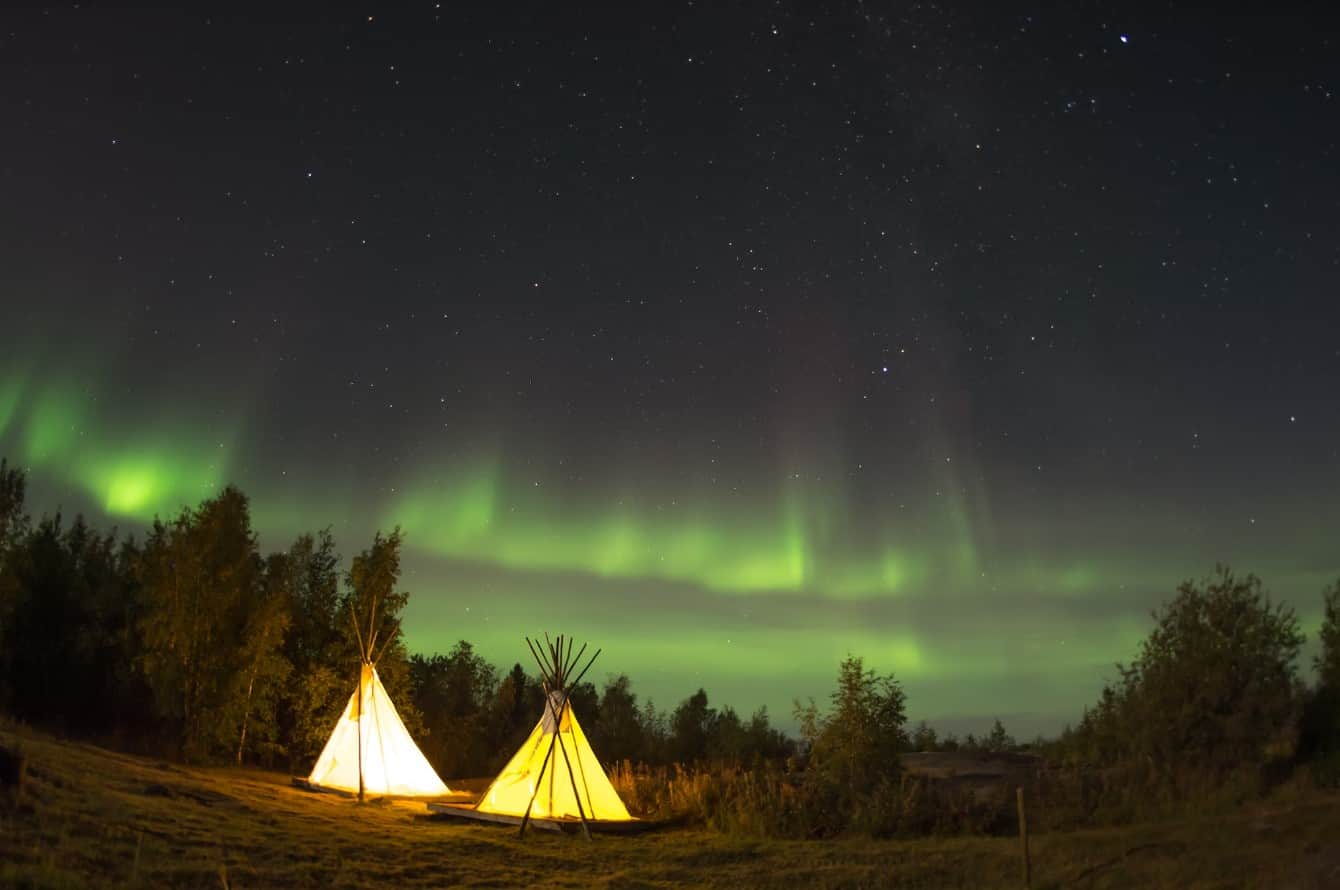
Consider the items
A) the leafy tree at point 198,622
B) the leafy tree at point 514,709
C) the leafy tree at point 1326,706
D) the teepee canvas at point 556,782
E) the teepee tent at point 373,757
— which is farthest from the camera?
the leafy tree at point 514,709

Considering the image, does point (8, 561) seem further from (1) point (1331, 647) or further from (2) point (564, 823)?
(1) point (1331, 647)

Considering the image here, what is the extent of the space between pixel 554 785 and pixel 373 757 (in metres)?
4.88

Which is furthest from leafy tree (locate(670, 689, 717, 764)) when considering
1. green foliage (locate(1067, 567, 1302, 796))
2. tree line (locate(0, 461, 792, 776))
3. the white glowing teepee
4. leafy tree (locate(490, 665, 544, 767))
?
green foliage (locate(1067, 567, 1302, 796))

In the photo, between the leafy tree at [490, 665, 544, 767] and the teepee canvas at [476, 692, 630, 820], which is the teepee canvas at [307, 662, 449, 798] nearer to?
the teepee canvas at [476, 692, 630, 820]

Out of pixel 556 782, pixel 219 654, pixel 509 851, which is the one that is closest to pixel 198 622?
pixel 219 654

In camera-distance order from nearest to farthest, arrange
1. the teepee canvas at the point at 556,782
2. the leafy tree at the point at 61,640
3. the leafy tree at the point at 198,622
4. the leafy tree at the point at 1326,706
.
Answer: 1. the leafy tree at the point at 1326,706
2. the teepee canvas at the point at 556,782
3. the leafy tree at the point at 198,622
4. the leafy tree at the point at 61,640

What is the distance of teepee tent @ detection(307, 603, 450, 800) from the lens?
1923 cm

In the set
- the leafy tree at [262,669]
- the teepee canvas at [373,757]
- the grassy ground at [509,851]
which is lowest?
the grassy ground at [509,851]

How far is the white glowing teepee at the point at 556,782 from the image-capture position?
52.5ft

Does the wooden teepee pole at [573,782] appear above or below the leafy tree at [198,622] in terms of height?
below

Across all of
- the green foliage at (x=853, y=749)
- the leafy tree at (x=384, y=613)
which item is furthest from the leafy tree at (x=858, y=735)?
the leafy tree at (x=384, y=613)

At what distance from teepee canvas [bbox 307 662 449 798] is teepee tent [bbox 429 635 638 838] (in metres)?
3.35

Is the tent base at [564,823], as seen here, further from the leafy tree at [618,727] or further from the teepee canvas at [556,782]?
the leafy tree at [618,727]

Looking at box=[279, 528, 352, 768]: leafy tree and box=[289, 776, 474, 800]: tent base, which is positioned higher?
box=[279, 528, 352, 768]: leafy tree
